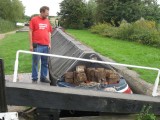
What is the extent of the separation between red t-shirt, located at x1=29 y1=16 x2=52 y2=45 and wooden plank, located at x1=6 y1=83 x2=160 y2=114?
2.28m

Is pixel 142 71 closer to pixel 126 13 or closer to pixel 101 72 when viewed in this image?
pixel 101 72

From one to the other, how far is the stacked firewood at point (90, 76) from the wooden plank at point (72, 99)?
138cm

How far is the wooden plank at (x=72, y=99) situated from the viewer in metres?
5.75

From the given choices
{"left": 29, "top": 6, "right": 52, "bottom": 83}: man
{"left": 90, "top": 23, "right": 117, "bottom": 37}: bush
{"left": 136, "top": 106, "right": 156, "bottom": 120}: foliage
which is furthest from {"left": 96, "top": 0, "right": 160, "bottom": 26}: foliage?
{"left": 136, "top": 106, "right": 156, "bottom": 120}: foliage

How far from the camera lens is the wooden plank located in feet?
18.9

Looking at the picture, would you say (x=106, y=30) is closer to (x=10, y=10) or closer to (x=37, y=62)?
(x=37, y=62)

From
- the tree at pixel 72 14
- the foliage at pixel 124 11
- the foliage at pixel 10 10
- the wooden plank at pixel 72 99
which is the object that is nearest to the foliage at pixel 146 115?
the wooden plank at pixel 72 99

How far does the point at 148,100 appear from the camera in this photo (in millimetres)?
6355

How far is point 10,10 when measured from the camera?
6831 centimetres

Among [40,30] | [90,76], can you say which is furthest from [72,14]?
[90,76]

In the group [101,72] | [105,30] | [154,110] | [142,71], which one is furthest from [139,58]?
[105,30]

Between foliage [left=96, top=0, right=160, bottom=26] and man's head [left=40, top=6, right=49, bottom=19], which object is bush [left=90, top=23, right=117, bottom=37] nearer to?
foliage [left=96, top=0, right=160, bottom=26]

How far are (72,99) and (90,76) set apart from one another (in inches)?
73.1

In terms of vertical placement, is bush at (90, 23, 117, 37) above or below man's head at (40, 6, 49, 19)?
below
